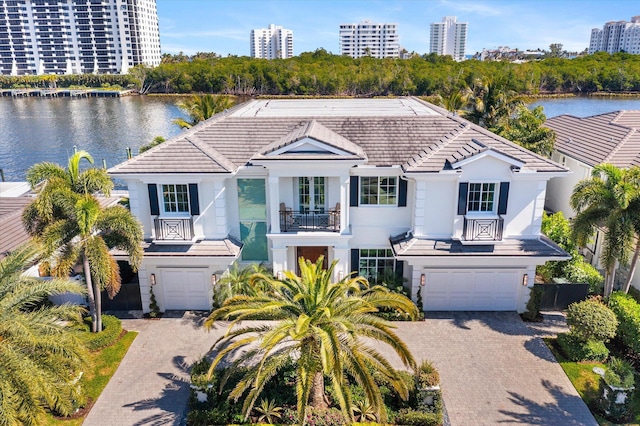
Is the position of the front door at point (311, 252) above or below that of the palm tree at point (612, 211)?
below

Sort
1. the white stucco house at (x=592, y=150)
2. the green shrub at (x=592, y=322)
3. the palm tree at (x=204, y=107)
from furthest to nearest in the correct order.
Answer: the palm tree at (x=204, y=107) → the white stucco house at (x=592, y=150) → the green shrub at (x=592, y=322)

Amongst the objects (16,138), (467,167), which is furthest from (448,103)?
(16,138)

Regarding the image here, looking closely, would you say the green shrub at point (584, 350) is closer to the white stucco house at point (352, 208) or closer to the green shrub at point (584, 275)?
the white stucco house at point (352, 208)

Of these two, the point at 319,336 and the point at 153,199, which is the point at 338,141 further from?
the point at 319,336

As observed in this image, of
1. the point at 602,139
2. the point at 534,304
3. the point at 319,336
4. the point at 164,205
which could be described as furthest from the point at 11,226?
the point at 602,139

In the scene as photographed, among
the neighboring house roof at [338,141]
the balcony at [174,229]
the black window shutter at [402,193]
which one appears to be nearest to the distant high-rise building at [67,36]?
the neighboring house roof at [338,141]

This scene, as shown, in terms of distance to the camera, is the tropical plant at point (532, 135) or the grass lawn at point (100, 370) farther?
the tropical plant at point (532, 135)
